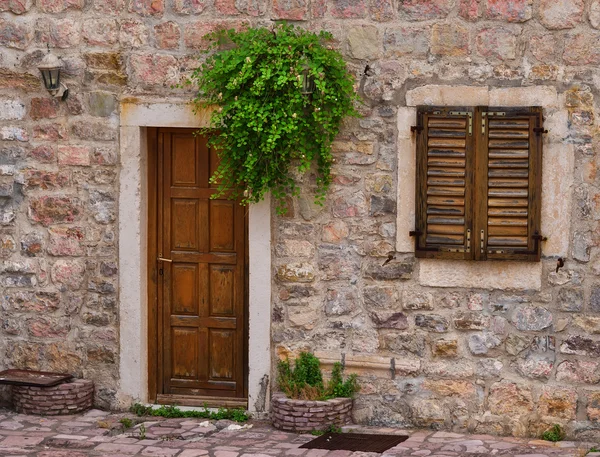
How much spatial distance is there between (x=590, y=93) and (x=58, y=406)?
4.28m

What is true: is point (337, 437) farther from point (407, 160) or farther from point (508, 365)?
point (407, 160)

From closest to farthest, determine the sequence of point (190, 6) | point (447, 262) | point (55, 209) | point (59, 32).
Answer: point (447, 262) → point (190, 6) → point (59, 32) → point (55, 209)

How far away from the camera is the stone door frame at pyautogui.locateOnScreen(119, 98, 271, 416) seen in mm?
8852

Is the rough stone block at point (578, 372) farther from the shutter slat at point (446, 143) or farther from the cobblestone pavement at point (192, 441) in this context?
the shutter slat at point (446, 143)

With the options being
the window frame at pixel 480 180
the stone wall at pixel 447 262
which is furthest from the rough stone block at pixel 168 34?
the window frame at pixel 480 180

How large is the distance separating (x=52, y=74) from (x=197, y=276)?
1.76 meters

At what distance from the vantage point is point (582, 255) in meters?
8.32

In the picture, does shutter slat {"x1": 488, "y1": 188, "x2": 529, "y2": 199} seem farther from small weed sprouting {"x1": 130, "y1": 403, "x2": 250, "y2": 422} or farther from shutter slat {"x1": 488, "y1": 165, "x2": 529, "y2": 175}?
small weed sprouting {"x1": 130, "y1": 403, "x2": 250, "y2": 422}

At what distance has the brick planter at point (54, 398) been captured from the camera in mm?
9094

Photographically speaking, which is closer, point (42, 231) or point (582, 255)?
point (582, 255)

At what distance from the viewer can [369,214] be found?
8664 mm

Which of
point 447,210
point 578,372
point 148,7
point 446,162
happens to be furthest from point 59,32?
point 578,372

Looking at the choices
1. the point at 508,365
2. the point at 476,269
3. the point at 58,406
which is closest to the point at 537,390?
the point at 508,365

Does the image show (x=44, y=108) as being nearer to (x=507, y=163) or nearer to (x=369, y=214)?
(x=369, y=214)
